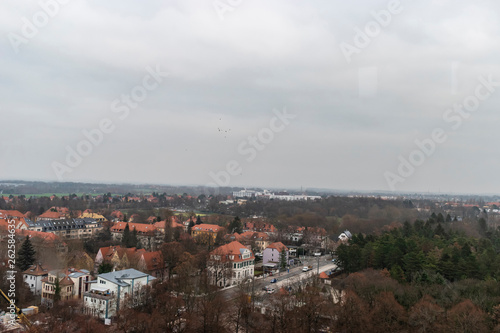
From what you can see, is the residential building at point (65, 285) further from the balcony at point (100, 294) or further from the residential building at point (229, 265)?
the residential building at point (229, 265)

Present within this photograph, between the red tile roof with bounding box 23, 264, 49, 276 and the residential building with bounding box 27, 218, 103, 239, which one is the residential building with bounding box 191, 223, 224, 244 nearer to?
the residential building with bounding box 27, 218, 103, 239

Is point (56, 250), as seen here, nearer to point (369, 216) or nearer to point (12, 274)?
point (12, 274)

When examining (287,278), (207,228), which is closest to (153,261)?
(287,278)

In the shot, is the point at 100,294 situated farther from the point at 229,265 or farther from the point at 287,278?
the point at 287,278

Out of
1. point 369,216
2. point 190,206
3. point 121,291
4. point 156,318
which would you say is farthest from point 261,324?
point 190,206

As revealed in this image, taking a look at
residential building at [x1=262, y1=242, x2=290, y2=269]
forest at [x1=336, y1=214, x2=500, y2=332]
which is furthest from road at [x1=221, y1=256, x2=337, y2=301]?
forest at [x1=336, y1=214, x2=500, y2=332]

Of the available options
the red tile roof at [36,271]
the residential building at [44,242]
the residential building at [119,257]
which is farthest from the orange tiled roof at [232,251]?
the residential building at [44,242]
